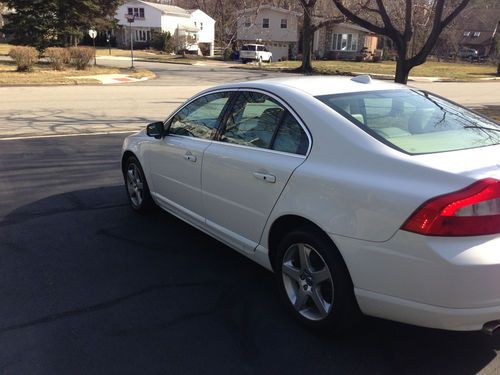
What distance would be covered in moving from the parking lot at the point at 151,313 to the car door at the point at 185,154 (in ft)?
1.38

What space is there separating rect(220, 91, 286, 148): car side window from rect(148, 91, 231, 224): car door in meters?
0.20

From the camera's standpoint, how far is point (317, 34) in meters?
62.2

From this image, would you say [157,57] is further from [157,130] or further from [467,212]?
[467,212]

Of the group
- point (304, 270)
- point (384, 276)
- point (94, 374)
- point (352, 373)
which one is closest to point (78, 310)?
point (94, 374)

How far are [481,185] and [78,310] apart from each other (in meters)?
2.73

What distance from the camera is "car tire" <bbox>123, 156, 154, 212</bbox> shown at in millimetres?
5316

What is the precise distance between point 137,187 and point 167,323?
2.44 m

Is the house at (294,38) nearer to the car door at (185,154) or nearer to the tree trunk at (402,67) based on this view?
the tree trunk at (402,67)

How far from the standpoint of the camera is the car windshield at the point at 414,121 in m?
3.04

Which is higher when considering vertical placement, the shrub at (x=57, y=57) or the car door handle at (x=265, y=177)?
the shrub at (x=57, y=57)

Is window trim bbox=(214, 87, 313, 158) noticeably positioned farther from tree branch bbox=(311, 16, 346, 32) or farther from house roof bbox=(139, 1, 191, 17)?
house roof bbox=(139, 1, 191, 17)

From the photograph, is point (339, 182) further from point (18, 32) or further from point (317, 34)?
point (317, 34)

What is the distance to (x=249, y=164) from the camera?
3555 mm

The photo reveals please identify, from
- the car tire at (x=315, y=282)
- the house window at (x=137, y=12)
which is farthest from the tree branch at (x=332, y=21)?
the house window at (x=137, y=12)
